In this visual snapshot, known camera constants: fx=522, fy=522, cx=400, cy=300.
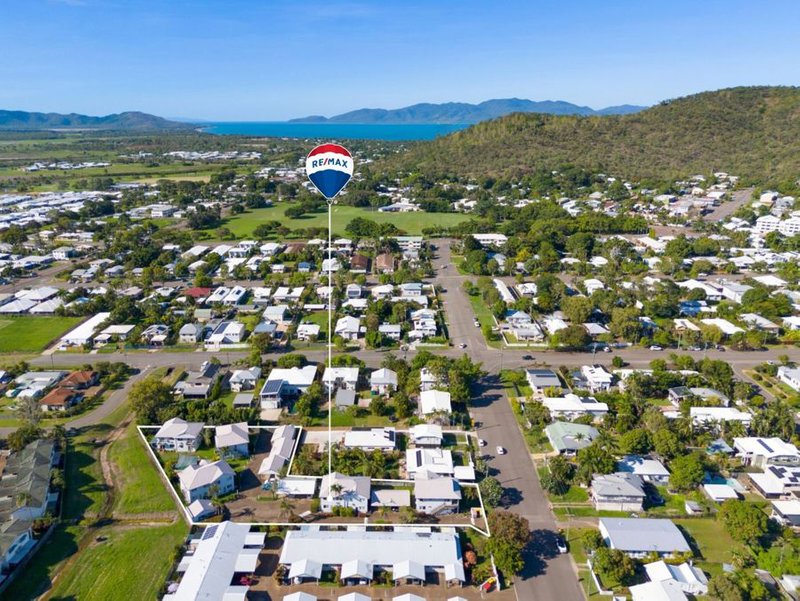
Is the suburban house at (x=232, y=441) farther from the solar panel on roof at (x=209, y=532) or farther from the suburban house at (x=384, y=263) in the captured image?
the suburban house at (x=384, y=263)

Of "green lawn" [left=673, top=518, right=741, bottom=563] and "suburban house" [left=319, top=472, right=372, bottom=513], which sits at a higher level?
"suburban house" [left=319, top=472, right=372, bottom=513]

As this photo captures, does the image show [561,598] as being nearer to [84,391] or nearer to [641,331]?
[641,331]

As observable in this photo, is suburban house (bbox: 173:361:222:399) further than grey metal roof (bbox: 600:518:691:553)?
Yes

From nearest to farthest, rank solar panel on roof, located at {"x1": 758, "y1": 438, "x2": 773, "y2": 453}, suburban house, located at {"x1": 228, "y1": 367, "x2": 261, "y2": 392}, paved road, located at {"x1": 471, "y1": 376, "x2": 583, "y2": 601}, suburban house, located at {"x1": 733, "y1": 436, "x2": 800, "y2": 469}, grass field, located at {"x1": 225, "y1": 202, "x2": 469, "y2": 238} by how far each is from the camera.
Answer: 1. paved road, located at {"x1": 471, "y1": 376, "x2": 583, "y2": 601}
2. suburban house, located at {"x1": 733, "y1": 436, "x2": 800, "y2": 469}
3. solar panel on roof, located at {"x1": 758, "y1": 438, "x2": 773, "y2": 453}
4. suburban house, located at {"x1": 228, "y1": 367, "x2": 261, "y2": 392}
5. grass field, located at {"x1": 225, "y1": 202, "x2": 469, "y2": 238}

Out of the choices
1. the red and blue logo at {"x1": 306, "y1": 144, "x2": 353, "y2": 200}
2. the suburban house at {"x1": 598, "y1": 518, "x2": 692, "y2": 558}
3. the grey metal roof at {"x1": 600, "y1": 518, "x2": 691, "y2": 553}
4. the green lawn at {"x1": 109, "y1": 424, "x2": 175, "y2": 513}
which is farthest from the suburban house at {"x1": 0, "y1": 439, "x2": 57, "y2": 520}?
the grey metal roof at {"x1": 600, "y1": 518, "x2": 691, "y2": 553}

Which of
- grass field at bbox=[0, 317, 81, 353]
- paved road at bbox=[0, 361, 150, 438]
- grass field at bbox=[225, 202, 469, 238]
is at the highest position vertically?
grass field at bbox=[225, 202, 469, 238]

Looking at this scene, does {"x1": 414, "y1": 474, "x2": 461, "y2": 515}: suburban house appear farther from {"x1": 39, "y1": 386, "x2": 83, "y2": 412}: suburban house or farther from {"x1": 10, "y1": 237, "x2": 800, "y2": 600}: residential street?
{"x1": 39, "y1": 386, "x2": 83, "y2": 412}: suburban house

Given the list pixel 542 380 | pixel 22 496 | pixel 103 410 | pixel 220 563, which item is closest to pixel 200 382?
pixel 103 410
